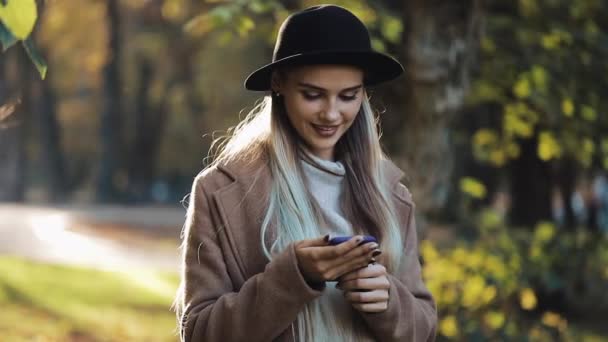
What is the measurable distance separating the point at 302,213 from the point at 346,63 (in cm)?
43

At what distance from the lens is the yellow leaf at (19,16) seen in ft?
6.43

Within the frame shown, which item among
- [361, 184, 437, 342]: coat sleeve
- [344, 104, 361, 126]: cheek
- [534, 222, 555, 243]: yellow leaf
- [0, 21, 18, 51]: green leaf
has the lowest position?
[534, 222, 555, 243]: yellow leaf

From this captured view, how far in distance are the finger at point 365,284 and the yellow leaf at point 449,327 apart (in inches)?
178

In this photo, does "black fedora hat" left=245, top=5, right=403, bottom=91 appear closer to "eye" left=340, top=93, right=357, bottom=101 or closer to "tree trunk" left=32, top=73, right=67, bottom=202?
"eye" left=340, top=93, right=357, bottom=101

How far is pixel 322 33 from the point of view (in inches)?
111

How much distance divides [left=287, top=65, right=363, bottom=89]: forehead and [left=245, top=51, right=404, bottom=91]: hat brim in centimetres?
2

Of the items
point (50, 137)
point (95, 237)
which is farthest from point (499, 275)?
point (50, 137)

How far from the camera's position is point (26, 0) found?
198 cm

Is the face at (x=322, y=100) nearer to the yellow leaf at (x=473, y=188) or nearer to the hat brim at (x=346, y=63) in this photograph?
the hat brim at (x=346, y=63)

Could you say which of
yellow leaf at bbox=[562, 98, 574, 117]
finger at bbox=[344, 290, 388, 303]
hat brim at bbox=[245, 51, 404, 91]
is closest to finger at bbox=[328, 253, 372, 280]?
finger at bbox=[344, 290, 388, 303]

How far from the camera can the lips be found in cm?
286

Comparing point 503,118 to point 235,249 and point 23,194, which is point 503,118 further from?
point 23,194

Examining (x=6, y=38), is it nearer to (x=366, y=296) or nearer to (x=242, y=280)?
(x=242, y=280)

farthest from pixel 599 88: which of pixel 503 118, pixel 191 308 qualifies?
pixel 191 308
